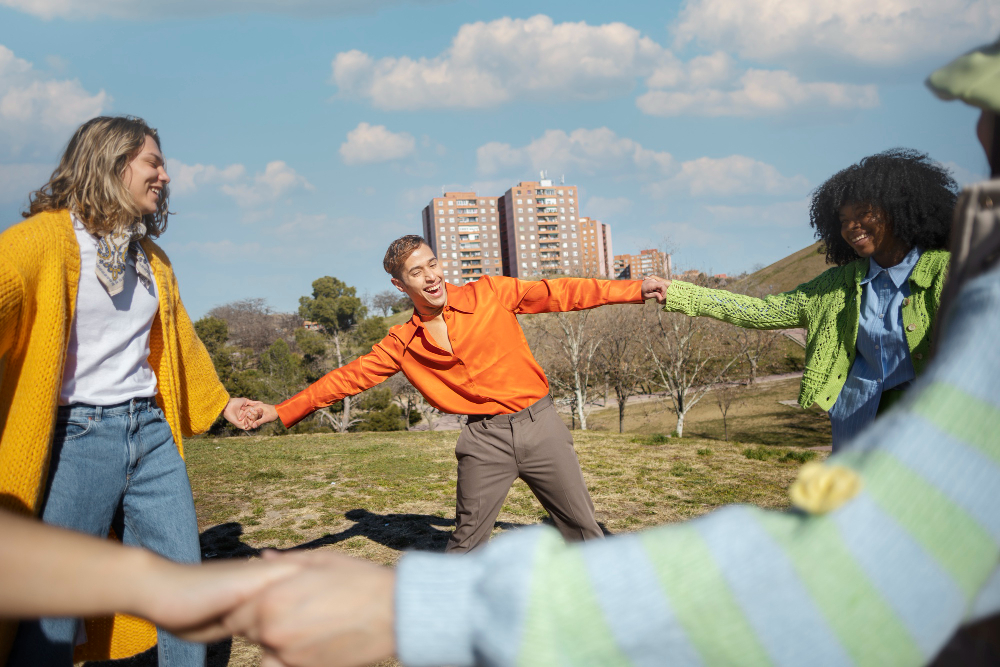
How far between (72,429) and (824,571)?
2.73 m

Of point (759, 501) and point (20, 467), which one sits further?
point (759, 501)

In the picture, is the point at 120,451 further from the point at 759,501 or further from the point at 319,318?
the point at 319,318

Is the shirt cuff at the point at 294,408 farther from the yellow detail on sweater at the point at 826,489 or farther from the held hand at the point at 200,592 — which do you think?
the yellow detail on sweater at the point at 826,489

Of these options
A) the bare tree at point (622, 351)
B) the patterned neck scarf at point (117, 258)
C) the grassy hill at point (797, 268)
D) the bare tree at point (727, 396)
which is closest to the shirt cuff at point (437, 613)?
the patterned neck scarf at point (117, 258)

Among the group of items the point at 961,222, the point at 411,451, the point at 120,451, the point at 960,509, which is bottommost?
the point at 411,451

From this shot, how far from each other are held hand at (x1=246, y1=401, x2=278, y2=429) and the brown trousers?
45.5 inches

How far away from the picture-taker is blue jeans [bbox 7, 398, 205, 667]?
7.70 ft

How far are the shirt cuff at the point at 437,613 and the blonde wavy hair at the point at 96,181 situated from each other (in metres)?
2.53

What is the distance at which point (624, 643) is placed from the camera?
672mm

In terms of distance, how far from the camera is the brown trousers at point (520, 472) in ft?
12.1

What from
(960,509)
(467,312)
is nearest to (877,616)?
(960,509)

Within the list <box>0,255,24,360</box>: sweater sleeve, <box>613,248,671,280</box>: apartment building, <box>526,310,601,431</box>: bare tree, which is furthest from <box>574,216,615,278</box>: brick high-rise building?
<box>0,255,24,360</box>: sweater sleeve

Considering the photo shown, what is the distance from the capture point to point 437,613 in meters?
0.77

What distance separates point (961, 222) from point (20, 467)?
2790 millimetres
